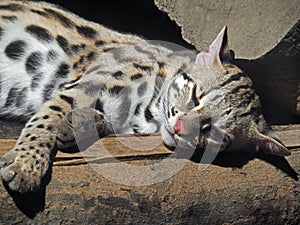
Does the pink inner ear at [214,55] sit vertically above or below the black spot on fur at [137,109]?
above

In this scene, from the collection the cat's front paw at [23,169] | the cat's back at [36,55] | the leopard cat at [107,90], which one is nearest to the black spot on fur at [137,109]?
the leopard cat at [107,90]

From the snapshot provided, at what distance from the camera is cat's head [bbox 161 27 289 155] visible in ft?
9.41

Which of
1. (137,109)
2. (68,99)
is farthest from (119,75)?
(68,99)

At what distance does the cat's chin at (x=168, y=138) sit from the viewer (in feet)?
9.34

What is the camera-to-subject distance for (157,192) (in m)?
2.50

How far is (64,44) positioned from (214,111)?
38.1 inches

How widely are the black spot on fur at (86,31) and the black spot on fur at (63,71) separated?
25cm

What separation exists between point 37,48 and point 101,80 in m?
0.48

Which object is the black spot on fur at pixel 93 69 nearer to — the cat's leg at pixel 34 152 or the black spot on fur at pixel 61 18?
the cat's leg at pixel 34 152

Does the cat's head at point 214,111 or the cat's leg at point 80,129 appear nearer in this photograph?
the cat's leg at point 80,129

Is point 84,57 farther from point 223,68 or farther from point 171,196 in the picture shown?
point 171,196

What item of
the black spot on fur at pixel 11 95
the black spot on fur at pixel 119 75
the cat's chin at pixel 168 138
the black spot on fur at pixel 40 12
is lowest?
the black spot on fur at pixel 11 95

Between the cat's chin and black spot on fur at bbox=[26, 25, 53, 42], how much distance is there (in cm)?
90

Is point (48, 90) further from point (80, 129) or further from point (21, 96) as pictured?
point (80, 129)
